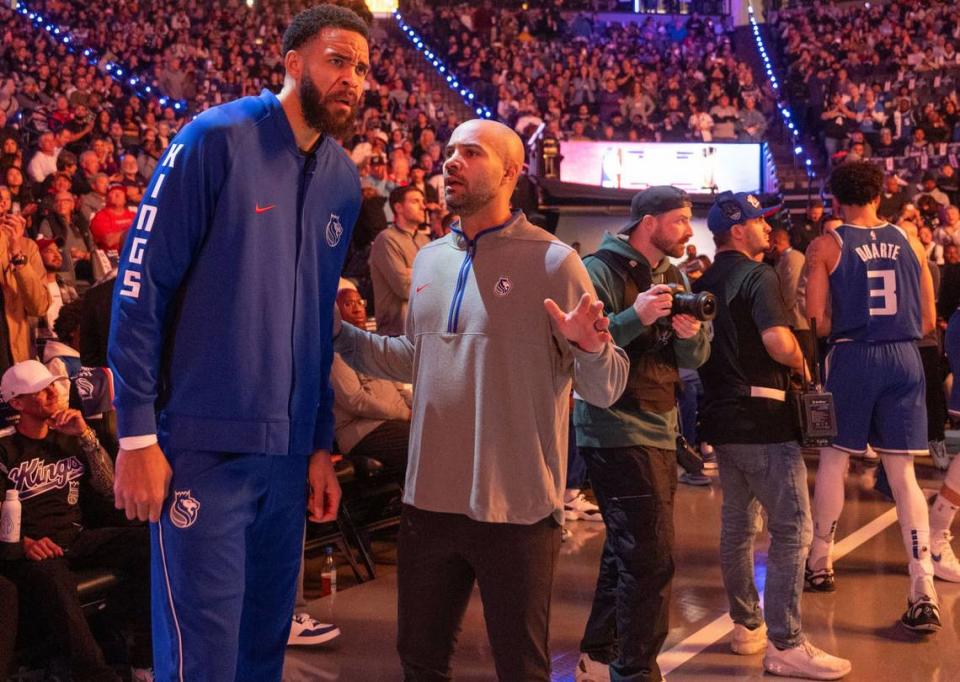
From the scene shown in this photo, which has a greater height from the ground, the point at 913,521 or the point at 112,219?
the point at 112,219

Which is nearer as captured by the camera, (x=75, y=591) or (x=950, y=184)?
(x=75, y=591)

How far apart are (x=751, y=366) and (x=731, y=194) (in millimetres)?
713

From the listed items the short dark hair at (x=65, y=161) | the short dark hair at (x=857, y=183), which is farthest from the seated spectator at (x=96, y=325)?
the short dark hair at (x=65, y=161)

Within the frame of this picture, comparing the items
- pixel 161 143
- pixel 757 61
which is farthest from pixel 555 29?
pixel 161 143

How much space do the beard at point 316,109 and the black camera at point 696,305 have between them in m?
1.25

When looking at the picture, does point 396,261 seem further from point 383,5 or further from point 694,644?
point 383,5

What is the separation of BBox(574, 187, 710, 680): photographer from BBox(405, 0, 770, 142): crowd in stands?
14.3m

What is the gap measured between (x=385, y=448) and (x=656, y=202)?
275 centimetres

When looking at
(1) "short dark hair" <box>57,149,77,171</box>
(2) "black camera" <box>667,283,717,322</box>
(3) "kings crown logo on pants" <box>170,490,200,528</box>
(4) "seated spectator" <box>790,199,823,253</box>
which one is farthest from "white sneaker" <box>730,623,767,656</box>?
(4) "seated spectator" <box>790,199,823,253</box>

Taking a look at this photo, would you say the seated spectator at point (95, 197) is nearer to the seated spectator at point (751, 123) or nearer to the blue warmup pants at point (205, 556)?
the blue warmup pants at point (205, 556)

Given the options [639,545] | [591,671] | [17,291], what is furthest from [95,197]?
[639,545]

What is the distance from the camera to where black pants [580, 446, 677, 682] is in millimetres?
3920

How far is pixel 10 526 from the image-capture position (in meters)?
4.33

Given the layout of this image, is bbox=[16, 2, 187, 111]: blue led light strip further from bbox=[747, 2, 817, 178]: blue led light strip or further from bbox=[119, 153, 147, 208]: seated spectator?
bbox=[747, 2, 817, 178]: blue led light strip
